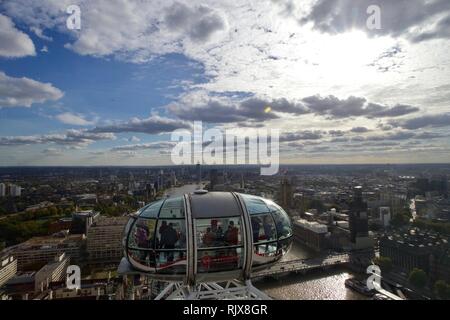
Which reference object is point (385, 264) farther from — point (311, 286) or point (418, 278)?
point (311, 286)

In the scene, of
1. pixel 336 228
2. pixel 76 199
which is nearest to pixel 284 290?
pixel 336 228

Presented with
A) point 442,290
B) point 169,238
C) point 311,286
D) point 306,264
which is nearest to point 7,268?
point 311,286

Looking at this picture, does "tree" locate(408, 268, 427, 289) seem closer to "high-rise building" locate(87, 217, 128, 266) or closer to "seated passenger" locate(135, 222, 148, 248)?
"high-rise building" locate(87, 217, 128, 266)

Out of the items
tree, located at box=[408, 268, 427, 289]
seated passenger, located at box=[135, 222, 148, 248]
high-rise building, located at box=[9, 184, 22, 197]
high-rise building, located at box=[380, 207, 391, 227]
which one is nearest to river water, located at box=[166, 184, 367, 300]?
tree, located at box=[408, 268, 427, 289]

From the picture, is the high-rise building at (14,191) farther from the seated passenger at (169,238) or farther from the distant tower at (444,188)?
the distant tower at (444,188)

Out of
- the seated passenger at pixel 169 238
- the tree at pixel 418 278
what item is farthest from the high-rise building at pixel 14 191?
the seated passenger at pixel 169 238
